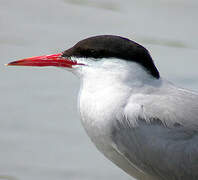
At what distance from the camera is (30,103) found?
6.67 meters

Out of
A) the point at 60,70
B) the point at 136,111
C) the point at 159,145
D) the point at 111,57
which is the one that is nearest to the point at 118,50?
the point at 111,57

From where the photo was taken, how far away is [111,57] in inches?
187

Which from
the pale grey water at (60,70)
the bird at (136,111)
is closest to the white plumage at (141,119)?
the bird at (136,111)

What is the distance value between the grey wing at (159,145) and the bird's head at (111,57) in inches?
13.6

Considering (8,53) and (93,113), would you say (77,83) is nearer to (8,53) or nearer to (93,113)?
(8,53)

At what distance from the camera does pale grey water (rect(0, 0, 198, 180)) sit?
5.87 m

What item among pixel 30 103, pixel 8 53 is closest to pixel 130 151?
pixel 30 103

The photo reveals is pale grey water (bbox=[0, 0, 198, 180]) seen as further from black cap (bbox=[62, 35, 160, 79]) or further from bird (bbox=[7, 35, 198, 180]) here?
black cap (bbox=[62, 35, 160, 79])

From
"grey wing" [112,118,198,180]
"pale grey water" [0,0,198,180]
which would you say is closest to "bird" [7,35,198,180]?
"grey wing" [112,118,198,180]

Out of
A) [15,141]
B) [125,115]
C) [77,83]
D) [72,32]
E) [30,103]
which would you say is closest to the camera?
[125,115]

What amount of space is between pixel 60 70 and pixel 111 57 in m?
2.70

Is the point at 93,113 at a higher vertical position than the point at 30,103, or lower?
higher

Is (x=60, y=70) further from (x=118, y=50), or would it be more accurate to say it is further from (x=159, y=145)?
(x=159, y=145)

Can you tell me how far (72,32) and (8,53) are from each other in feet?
3.16
